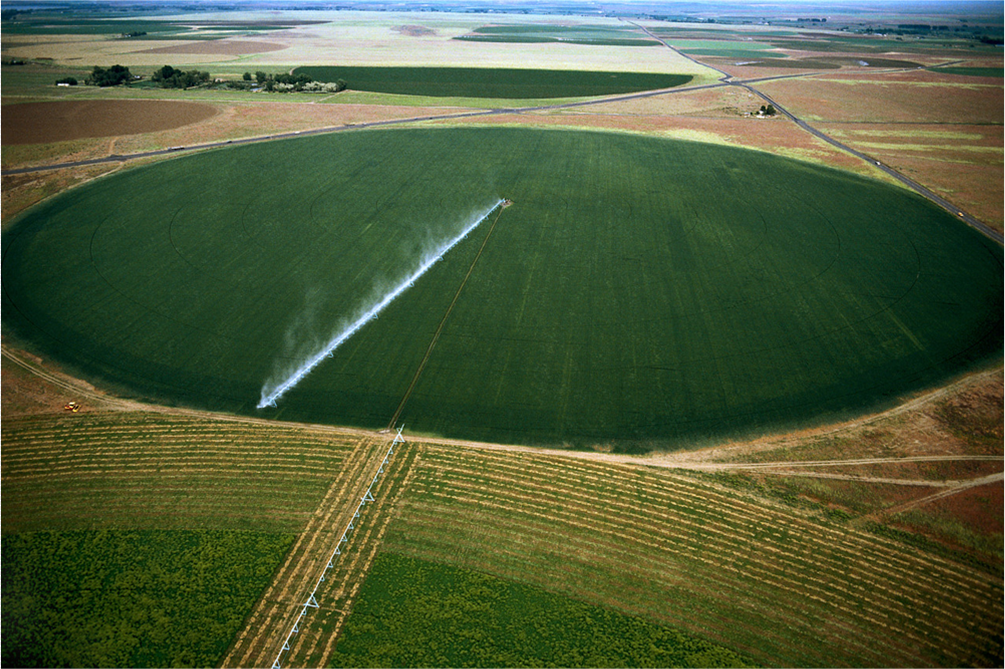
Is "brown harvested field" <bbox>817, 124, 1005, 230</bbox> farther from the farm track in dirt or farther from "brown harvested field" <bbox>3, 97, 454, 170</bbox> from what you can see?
"brown harvested field" <bbox>3, 97, 454, 170</bbox>

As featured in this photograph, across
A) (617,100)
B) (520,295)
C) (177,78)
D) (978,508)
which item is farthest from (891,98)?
(177,78)

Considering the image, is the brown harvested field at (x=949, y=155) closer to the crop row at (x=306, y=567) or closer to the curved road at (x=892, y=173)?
the curved road at (x=892, y=173)

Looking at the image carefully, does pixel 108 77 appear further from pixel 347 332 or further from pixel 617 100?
pixel 347 332

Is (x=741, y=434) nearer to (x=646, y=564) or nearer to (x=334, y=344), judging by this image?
(x=646, y=564)

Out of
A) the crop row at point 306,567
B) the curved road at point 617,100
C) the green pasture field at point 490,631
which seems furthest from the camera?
the curved road at point 617,100

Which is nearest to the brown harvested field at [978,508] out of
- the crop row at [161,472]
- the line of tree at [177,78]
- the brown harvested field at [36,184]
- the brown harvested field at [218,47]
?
the crop row at [161,472]

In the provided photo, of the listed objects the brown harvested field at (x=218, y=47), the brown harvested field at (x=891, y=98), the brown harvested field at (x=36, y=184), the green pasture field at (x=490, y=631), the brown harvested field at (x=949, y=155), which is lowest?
the green pasture field at (x=490, y=631)
